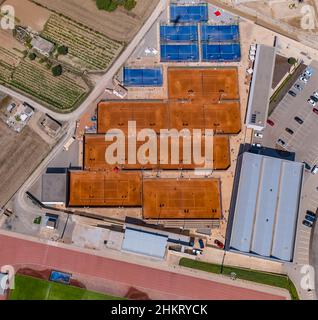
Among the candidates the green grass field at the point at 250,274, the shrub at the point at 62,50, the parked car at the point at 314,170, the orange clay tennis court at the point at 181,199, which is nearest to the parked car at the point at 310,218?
the parked car at the point at 314,170

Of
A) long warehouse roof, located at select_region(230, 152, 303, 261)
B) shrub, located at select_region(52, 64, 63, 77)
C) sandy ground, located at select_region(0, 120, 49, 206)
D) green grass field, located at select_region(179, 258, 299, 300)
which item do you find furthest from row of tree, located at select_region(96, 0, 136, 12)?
green grass field, located at select_region(179, 258, 299, 300)

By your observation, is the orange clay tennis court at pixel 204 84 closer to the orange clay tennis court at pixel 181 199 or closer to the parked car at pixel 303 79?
the parked car at pixel 303 79

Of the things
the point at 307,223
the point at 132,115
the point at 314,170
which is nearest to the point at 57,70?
the point at 132,115

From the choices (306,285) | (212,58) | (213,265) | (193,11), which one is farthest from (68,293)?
(193,11)

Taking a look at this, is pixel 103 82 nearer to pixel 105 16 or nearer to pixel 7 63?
pixel 105 16

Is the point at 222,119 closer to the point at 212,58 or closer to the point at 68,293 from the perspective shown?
the point at 212,58

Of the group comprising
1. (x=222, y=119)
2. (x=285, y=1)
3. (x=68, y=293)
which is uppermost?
(x=285, y=1)
